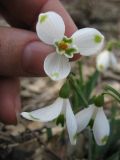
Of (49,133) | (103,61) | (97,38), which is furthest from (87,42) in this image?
(103,61)

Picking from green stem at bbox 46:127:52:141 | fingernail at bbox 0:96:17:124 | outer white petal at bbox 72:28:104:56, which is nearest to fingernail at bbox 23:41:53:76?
outer white petal at bbox 72:28:104:56

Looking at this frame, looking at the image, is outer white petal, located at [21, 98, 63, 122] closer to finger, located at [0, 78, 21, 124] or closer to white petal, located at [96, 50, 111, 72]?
finger, located at [0, 78, 21, 124]

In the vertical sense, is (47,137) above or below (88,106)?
below

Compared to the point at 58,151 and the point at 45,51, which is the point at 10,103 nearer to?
the point at 58,151

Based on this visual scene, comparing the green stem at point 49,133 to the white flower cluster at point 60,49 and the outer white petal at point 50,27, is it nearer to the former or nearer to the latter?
the white flower cluster at point 60,49

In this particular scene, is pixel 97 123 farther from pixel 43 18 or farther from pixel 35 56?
pixel 43 18

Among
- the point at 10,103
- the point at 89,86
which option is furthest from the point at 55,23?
the point at 89,86

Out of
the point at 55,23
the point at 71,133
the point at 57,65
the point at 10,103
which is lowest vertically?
the point at 10,103
